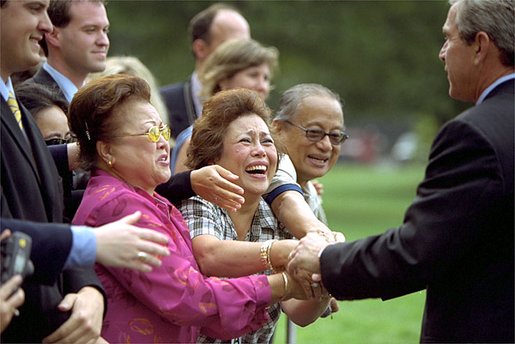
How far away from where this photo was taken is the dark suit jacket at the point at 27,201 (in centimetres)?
396

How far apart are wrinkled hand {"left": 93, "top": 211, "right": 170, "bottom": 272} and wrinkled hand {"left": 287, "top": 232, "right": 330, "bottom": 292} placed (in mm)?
1005

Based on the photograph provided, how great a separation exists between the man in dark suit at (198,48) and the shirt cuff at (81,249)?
4.82 meters

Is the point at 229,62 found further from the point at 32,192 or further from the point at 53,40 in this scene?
the point at 32,192

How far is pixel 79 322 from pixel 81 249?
0.33m

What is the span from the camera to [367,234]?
19.5 m

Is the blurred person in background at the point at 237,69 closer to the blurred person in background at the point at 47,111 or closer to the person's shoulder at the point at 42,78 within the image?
the person's shoulder at the point at 42,78

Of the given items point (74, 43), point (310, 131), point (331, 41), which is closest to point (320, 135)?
point (310, 131)

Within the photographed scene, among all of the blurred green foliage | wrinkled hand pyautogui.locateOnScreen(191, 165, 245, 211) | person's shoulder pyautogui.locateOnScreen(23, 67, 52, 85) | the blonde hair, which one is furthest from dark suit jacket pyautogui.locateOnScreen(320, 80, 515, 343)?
the blurred green foliage

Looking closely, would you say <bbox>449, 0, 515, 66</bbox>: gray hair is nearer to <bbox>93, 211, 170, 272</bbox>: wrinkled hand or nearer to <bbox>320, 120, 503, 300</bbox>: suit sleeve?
<bbox>320, 120, 503, 300</bbox>: suit sleeve

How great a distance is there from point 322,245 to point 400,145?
59123 mm

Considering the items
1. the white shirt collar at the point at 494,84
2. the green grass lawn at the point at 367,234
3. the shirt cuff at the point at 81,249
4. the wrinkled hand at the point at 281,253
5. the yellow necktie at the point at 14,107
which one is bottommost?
the green grass lawn at the point at 367,234

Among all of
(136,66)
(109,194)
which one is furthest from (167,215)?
(136,66)

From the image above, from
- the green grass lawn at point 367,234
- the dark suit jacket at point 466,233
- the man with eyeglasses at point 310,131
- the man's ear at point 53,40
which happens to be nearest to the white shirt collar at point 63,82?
the man's ear at point 53,40

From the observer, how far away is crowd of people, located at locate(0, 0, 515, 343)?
158 inches
